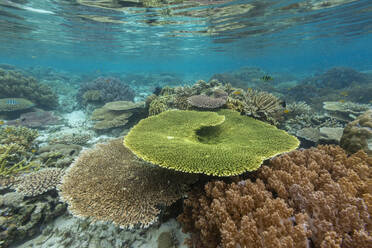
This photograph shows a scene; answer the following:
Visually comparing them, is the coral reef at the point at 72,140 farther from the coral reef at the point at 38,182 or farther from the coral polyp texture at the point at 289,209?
the coral polyp texture at the point at 289,209

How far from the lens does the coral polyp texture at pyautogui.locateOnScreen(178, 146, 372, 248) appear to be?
1825 mm

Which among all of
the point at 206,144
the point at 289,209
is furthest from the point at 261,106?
the point at 289,209

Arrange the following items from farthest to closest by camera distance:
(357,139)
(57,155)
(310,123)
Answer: (310,123), (57,155), (357,139)

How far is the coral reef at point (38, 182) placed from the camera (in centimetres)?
396

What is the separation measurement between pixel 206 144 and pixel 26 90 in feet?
51.5

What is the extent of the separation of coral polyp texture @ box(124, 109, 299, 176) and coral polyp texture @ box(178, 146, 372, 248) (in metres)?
0.37

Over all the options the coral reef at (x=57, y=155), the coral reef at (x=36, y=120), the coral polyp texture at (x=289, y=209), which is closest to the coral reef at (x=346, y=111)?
the coral polyp texture at (x=289, y=209)

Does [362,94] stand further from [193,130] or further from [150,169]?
[150,169]

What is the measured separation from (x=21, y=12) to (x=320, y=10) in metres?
30.3

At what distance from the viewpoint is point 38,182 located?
4.14 metres

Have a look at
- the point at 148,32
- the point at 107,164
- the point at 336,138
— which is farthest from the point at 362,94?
the point at 148,32

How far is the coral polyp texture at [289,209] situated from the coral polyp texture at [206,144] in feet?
1.21

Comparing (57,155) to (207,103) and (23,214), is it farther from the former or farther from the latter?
(207,103)

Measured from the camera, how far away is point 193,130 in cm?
425
